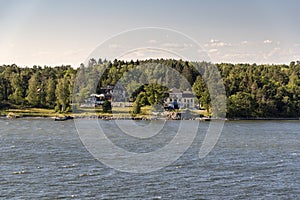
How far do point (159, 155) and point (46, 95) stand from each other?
6381cm

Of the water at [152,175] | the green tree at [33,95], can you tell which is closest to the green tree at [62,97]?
the green tree at [33,95]

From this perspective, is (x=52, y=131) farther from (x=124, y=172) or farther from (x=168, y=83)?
(x=168, y=83)

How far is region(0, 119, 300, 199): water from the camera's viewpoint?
1013 inches

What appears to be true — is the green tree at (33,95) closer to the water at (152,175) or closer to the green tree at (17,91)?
the green tree at (17,91)

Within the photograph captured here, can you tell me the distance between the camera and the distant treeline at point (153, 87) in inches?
3647

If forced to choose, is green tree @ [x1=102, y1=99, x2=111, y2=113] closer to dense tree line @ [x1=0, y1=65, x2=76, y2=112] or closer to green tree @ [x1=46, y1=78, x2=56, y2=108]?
dense tree line @ [x1=0, y1=65, x2=76, y2=112]

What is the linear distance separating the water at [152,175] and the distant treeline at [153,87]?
156 feet

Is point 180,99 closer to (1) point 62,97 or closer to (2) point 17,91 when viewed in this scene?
(1) point 62,97

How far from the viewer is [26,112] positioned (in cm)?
9081

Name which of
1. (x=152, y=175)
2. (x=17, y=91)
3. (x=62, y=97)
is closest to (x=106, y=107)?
(x=62, y=97)

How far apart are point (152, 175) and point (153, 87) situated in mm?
66213

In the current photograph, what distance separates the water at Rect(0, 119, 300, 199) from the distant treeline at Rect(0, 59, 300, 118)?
47580mm

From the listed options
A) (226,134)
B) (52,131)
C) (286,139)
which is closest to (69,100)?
(52,131)

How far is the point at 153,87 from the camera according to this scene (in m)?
96.1
